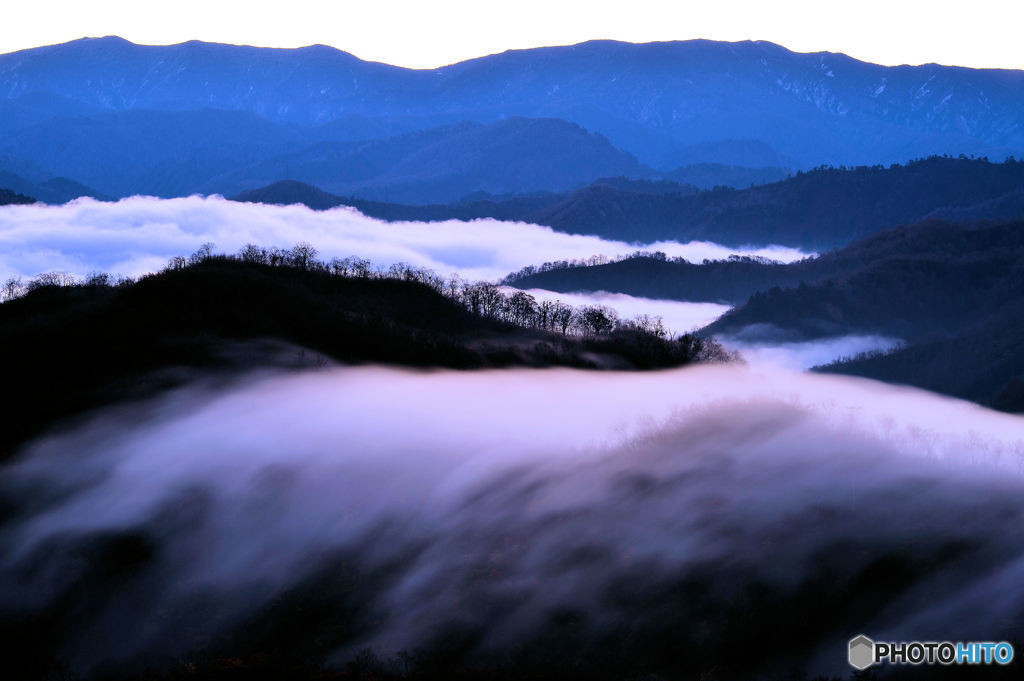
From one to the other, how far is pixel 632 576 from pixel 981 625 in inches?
2067

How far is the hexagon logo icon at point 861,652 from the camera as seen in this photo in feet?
453

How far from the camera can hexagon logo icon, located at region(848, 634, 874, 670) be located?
453ft

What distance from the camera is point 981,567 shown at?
6634 inches

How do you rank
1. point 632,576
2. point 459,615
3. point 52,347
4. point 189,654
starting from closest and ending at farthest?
point 189,654, point 459,615, point 632,576, point 52,347

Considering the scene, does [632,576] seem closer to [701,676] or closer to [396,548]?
[701,676]

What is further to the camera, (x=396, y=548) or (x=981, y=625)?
(x=396, y=548)

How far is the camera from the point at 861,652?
143000mm

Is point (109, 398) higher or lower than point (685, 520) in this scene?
higher

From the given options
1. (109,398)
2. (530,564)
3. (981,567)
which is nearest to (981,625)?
(981,567)

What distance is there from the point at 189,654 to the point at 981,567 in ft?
412

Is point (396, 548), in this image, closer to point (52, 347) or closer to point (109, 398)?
point (109, 398)

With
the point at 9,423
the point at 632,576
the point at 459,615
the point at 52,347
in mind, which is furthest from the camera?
the point at 52,347

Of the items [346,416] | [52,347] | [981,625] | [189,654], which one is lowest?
[981,625]

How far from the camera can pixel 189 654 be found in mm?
136250
